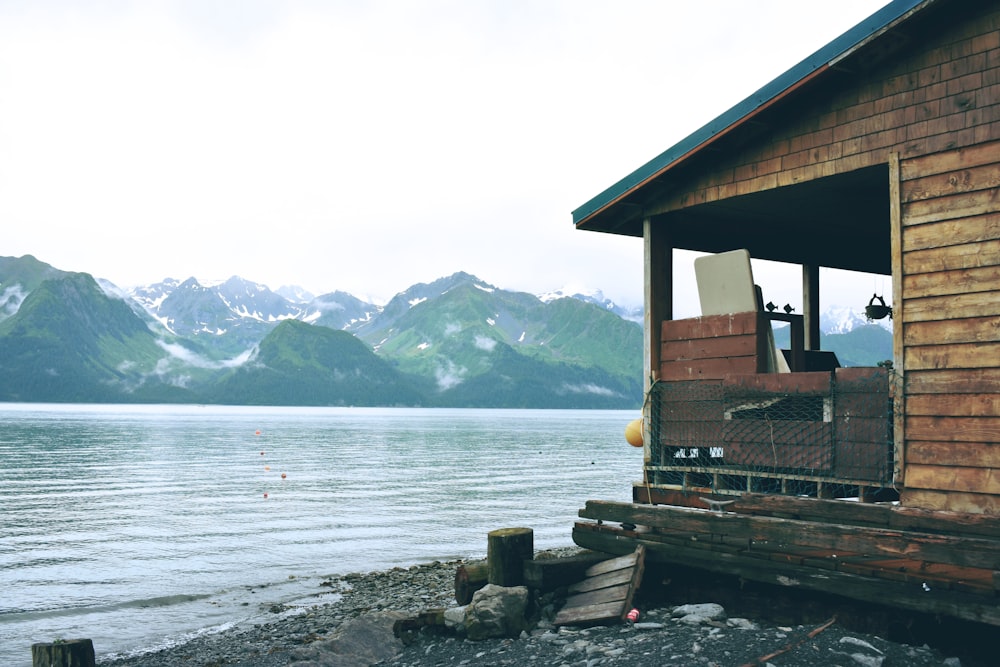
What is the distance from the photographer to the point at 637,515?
1159 centimetres

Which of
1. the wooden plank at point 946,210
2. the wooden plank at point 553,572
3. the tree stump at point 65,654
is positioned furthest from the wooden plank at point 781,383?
the tree stump at point 65,654

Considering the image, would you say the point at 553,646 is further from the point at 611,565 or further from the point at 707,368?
the point at 707,368

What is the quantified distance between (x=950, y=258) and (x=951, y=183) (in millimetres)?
831

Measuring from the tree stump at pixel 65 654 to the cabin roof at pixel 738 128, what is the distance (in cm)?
906

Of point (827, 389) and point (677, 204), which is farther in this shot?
point (677, 204)

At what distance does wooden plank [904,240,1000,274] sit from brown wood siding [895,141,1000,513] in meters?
0.01

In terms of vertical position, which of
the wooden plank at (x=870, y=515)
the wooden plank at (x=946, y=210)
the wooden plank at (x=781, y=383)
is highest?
the wooden plank at (x=946, y=210)

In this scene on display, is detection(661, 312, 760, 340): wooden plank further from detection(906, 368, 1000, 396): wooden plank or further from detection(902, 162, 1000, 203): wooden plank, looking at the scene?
detection(902, 162, 1000, 203): wooden plank

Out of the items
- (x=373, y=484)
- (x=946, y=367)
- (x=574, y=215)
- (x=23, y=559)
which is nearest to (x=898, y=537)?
(x=946, y=367)

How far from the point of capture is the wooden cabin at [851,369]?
9.04 metres

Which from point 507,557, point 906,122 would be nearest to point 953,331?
point 906,122

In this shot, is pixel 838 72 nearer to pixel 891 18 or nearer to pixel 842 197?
pixel 891 18

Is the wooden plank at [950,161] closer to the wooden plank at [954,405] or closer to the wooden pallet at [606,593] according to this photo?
the wooden plank at [954,405]

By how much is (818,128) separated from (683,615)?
6.29 metres
